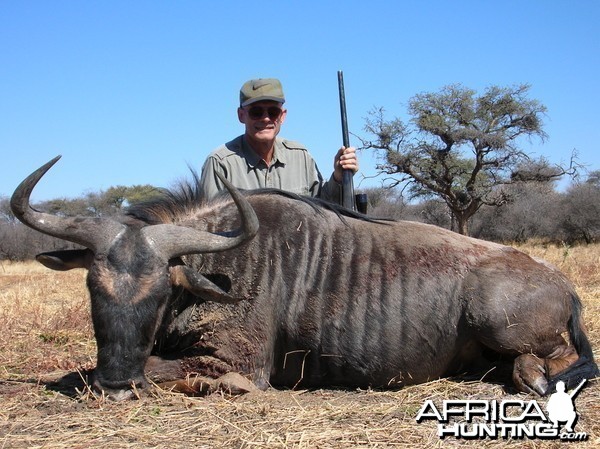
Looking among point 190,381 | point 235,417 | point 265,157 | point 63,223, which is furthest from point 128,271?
point 265,157

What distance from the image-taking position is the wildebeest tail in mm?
3951

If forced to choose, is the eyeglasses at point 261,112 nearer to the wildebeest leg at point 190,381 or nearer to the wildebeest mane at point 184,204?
the wildebeest mane at point 184,204

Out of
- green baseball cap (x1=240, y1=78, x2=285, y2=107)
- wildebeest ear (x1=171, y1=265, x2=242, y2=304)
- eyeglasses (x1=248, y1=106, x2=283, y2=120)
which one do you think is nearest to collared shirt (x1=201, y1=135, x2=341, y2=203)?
eyeglasses (x1=248, y1=106, x2=283, y2=120)

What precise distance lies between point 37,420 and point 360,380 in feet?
6.61

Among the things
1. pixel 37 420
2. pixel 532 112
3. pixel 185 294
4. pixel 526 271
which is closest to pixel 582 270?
pixel 526 271

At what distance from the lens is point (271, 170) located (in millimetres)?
6238

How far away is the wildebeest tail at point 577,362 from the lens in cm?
395

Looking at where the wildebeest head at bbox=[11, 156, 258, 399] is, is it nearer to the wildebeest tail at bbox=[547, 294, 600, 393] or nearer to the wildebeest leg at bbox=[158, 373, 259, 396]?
the wildebeest leg at bbox=[158, 373, 259, 396]

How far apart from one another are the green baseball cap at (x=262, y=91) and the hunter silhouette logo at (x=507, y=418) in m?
3.24

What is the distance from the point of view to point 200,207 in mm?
4535

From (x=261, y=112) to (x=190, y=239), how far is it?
230 cm

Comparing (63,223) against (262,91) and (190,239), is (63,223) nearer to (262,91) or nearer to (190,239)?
(190,239)

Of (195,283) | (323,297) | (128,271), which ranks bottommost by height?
(323,297)

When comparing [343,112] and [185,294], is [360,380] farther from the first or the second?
[343,112]
